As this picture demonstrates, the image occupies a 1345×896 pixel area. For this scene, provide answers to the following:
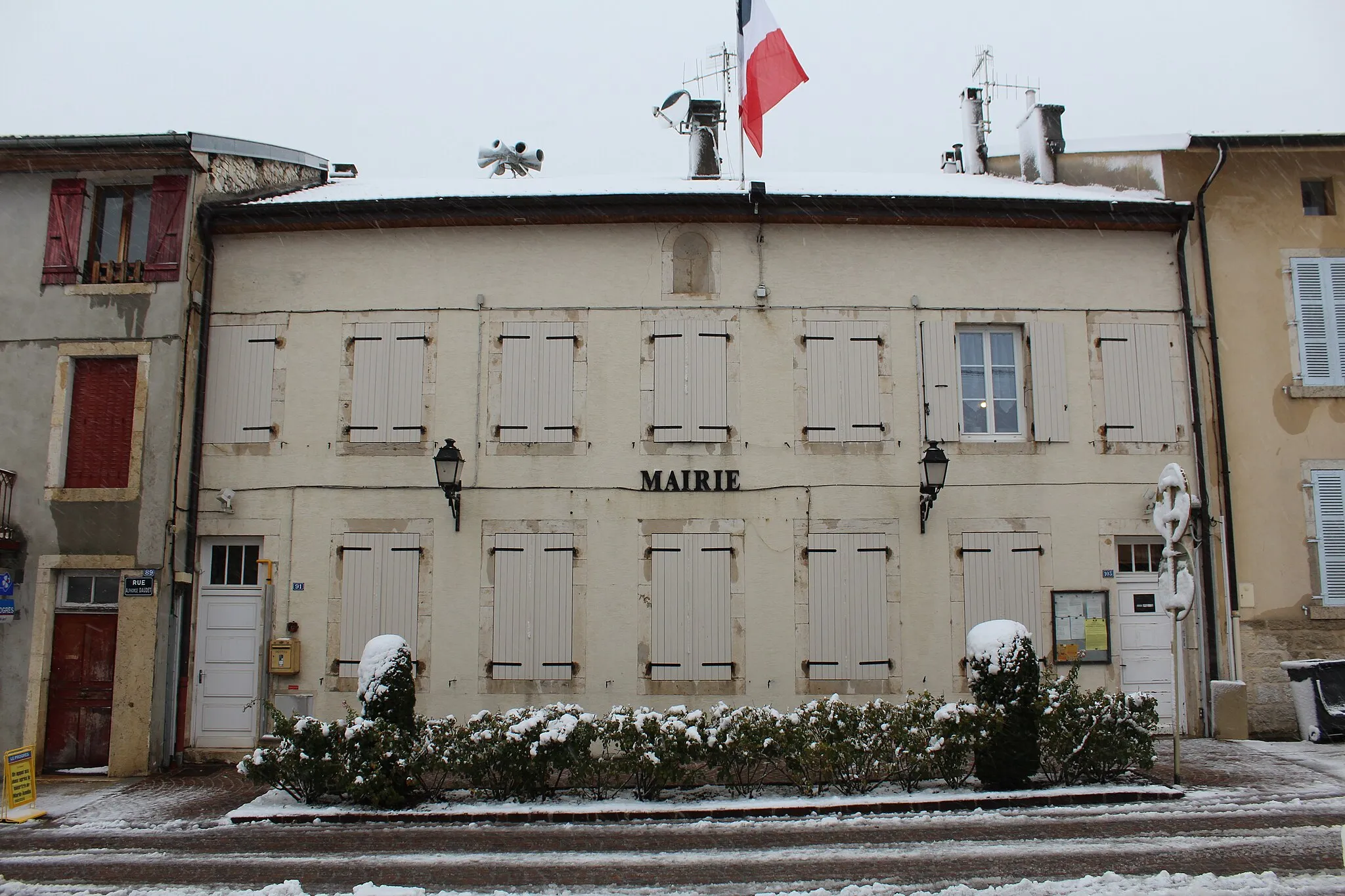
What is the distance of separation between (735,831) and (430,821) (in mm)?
2503

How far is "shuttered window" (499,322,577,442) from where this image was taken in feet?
34.1

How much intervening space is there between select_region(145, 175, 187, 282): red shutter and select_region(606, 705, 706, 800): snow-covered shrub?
7.23 meters

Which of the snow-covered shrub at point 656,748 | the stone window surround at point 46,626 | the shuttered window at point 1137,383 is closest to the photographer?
the snow-covered shrub at point 656,748

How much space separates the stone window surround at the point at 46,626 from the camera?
9.77 m

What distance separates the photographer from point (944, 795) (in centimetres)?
768

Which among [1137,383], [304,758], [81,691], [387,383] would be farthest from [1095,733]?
[81,691]

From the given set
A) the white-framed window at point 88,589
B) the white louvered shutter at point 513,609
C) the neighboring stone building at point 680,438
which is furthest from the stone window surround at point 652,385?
the white-framed window at point 88,589

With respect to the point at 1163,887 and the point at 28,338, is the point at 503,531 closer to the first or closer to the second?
the point at 28,338

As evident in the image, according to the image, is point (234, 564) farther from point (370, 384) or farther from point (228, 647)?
point (370, 384)

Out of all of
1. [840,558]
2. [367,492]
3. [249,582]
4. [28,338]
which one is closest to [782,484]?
[840,558]

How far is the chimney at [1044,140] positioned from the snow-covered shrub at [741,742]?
29.1 feet

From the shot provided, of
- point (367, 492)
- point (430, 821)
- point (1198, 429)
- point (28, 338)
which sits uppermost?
point (28, 338)

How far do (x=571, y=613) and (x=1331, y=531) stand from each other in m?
8.68

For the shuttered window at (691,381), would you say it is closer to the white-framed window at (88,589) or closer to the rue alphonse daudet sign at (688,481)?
the rue alphonse daudet sign at (688,481)
